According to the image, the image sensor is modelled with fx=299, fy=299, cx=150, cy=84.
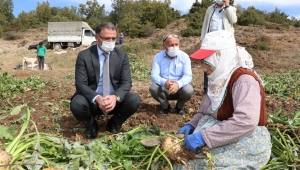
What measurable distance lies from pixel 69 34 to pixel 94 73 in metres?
22.8

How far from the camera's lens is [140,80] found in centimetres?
905

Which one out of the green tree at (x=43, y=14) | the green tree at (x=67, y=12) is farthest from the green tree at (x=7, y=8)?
the green tree at (x=67, y=12)

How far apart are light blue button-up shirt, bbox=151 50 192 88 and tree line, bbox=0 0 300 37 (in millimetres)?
17853

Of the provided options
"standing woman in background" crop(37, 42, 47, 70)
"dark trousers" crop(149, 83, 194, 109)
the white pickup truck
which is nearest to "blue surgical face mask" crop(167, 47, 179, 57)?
"dark trousers" crop(149, 83, 194, 109)

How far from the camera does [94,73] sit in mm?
3412

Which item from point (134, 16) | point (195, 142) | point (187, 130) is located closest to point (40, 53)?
point (187, 130)

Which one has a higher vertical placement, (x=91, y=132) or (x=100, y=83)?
(x=100, y=83)

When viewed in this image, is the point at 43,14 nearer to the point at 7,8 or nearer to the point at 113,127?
the point at 7,8

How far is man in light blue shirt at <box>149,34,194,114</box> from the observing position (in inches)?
162

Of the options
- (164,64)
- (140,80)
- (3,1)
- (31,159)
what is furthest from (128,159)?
(3,1)

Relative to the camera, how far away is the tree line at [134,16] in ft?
80.1

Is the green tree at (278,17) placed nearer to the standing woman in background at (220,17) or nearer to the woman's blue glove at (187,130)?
the standing woman in background at (220,17)

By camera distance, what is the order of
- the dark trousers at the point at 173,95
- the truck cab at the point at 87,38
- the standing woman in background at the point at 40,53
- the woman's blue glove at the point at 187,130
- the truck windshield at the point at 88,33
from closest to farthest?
Result: the woman's blue glove at the point at 187,130
the dark trousers at the point at 173,95
the standing woman in background at the point at 40,53
the truck cab at the point at 87,38
the truck windshield at the point at 88,33

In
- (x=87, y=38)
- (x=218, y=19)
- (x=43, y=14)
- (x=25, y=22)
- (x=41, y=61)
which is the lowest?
(x=41, y=61)
